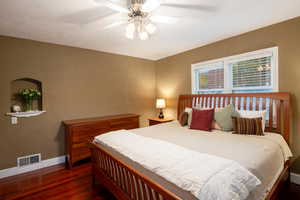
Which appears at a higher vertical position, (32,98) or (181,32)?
(181,32)

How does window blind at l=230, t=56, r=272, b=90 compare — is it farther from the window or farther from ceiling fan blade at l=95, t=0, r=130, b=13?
ceiling fan blade at l=95, t=0, r=130, b=13

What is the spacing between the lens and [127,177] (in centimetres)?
151

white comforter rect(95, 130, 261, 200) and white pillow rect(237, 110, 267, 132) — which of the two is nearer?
white comforter rect(95, 130, 261, 200)

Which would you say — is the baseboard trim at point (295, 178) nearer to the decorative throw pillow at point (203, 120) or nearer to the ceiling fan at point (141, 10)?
the decorative throw pillow at point (203, 120)

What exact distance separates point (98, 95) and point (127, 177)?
248 cm

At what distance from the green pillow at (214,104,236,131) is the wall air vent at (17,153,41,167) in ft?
11.1

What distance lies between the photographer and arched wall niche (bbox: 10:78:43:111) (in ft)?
8.87

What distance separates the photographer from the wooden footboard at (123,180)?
116 cm

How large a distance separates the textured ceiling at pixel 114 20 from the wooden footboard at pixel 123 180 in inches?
72.0

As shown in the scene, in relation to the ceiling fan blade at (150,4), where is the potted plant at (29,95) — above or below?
below

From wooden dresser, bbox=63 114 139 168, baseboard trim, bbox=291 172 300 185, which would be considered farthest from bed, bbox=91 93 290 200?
wooden dresser, bbox=63 114 139 168

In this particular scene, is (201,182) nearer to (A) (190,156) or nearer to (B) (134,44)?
(A) (190,156)

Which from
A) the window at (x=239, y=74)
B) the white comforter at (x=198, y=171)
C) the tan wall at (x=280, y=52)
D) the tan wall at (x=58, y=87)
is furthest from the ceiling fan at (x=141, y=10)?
the tan wall at (x=58, y=87)

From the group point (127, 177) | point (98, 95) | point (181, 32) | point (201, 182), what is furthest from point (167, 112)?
point (201, 182)
